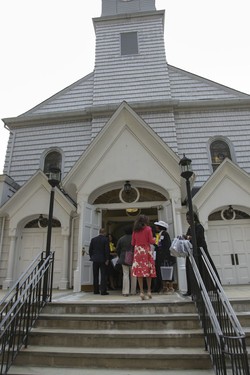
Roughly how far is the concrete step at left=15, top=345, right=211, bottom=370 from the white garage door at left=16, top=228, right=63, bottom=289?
6234mm

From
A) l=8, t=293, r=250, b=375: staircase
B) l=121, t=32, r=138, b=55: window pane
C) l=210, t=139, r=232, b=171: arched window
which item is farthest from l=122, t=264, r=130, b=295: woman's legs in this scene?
l=121, t=32, r=138, b=55: window pane

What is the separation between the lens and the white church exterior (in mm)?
8266

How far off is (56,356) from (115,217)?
756 centimetres

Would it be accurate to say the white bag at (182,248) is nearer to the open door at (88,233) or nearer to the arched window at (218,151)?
the open door at (88,233)

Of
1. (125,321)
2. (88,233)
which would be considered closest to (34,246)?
(88,233)

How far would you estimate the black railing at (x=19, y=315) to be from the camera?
351 cm

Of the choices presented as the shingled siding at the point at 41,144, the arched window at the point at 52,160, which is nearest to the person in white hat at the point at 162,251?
the shingled siding at the point at 41,144

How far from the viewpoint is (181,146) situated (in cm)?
1188

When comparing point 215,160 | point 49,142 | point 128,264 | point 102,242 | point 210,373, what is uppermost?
point 49,142

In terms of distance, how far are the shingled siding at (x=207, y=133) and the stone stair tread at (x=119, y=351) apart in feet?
26.8

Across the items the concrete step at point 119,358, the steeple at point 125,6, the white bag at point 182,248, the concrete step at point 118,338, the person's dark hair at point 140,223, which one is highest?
the steeple at point 125,6

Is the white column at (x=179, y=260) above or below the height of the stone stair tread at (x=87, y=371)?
above

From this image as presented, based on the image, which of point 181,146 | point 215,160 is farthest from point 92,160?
point 215,160

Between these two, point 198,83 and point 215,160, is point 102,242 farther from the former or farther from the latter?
point 198,83
